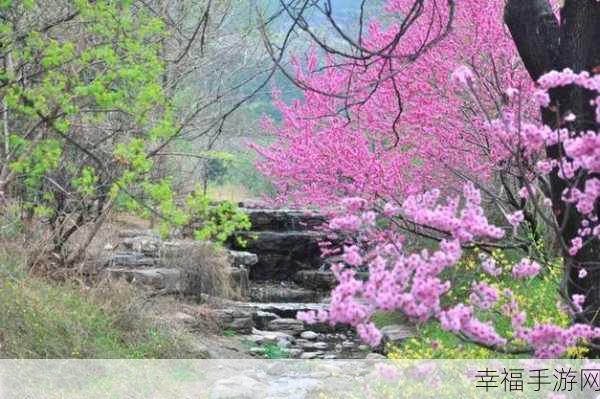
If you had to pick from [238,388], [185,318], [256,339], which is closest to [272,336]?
[256,339]

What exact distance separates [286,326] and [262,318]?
1.05 feet

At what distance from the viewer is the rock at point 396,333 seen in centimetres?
829

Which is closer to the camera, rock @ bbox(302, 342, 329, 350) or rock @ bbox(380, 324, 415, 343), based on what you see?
rock @ bbox(380, 324, 415, 343)

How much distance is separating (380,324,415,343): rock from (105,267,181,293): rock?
2.54 metres

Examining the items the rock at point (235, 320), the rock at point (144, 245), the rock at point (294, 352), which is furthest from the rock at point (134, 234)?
the rock at point (294, 352)

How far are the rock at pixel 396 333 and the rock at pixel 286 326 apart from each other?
1963 millimetres

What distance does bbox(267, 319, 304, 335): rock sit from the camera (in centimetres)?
1070

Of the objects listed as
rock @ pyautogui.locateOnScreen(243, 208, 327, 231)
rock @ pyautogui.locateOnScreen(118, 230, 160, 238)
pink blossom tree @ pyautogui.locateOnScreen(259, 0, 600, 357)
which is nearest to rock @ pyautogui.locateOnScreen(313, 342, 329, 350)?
pink blossom tree @ pyautogui.locateOnScreen(259, 0, 600, 357)

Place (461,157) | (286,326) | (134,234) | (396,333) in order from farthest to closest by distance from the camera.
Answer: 1. (134,234)
2. (286,326)
3. (396,333)
4. (461,157)

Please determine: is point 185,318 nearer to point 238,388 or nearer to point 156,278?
point 156,278

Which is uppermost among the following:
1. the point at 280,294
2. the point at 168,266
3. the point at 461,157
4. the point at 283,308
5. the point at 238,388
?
the point at 461,157

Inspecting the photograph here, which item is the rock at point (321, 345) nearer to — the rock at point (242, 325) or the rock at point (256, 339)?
the rock at point (256, 339)

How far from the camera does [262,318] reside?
35.8 ft

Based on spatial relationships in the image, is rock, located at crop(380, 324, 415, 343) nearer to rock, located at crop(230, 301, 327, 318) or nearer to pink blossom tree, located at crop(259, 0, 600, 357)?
pink blossom tree, located at crop(259, 0, 600, 357)
